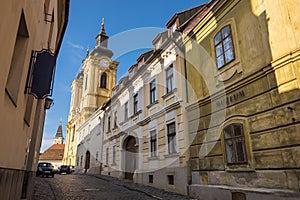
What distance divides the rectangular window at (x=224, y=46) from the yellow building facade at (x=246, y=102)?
0.03 m

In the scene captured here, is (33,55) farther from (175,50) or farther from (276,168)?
(175,50)

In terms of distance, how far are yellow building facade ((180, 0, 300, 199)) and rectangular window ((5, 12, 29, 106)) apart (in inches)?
260

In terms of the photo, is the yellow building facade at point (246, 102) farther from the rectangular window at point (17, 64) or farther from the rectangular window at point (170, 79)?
the rectangular window at point (17, 64)

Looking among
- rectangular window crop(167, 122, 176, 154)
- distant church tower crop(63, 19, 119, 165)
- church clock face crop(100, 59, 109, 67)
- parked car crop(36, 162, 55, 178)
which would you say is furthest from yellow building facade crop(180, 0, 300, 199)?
church clock face crop(100, 59, 109, 67)

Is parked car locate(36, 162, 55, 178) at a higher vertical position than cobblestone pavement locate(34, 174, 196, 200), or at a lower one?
higher

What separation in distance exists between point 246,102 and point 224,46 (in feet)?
8.64

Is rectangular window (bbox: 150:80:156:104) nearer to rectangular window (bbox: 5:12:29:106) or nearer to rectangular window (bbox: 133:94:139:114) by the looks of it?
rectangular window (bbox: 133:94:139:114)

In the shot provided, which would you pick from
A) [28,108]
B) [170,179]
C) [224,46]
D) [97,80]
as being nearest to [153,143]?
[170,179]

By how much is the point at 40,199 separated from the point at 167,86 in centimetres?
823

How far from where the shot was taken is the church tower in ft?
116

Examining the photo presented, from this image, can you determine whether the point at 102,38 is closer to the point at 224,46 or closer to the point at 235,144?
the point at 224,46

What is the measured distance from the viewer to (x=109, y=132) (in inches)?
906

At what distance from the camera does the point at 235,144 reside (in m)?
8.21

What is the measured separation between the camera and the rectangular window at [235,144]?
26.0 feet
